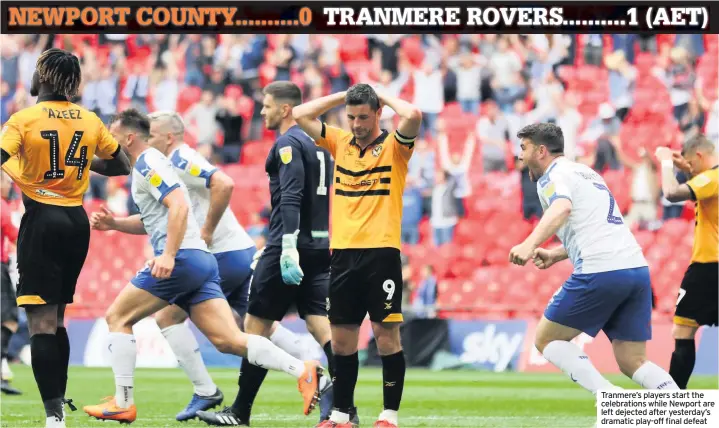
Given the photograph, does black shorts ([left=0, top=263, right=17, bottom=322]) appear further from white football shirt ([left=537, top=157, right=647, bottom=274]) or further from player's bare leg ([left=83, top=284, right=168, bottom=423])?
white football shirt ([left=537, top=157, right=647, bottom=274])

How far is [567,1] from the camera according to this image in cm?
1432

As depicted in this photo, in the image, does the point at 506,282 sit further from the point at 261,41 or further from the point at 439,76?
the point at 261,41

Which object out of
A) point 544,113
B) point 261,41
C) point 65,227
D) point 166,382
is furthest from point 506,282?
point 65,227

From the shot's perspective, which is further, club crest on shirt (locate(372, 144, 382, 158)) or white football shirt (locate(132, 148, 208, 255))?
white football shirt (locate(132, 148, 208, 255))

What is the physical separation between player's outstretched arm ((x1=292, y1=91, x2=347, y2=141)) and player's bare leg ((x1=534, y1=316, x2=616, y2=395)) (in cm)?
211

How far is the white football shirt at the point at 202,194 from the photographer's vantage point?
353 inches

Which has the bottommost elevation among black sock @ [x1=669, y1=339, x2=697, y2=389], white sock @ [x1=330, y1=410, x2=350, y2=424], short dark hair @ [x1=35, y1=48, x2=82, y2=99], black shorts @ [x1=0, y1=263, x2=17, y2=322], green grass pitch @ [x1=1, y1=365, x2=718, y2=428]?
green grass pitch @ [x1=1, y1=365, x2=718, y2=428]

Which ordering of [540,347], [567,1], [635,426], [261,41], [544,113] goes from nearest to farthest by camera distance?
[635,426], [540,347], [567,1], [544,113], [261,41]

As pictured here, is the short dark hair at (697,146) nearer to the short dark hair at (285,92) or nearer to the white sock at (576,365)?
the white sock at (576,365)

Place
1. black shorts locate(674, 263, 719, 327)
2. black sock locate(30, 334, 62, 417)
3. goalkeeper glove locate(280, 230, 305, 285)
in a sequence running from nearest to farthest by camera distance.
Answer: black sock locate(30, 334, 62, 417)
goalkeeper glove locate(280, 230, 305, 285)
black shorts locate(674, 263, 719, 327)

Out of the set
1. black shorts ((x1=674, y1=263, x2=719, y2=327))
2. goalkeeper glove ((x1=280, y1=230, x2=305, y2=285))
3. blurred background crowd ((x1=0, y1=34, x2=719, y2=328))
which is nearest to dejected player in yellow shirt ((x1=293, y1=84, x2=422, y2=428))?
goalkeeper glove ((x1=280, y1=230, x2=305, y2=285))

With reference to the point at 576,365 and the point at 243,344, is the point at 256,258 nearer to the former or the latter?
the point at 243,344

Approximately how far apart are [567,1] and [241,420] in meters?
8.04

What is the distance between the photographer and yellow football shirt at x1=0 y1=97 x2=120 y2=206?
23.6 ft
